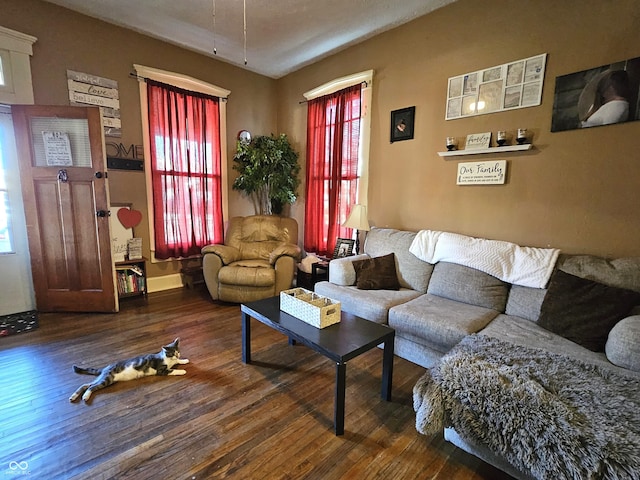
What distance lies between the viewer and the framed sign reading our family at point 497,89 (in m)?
2.29

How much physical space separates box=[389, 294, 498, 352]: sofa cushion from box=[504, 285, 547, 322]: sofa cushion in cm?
14

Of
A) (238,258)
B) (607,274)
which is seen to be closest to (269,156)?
(238,258)

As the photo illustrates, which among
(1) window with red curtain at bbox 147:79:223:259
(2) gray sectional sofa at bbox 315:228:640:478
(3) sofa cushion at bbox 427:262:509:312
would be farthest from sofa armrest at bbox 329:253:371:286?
(1) window with red curtain at bbox 147:79:223:259

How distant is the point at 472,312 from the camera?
7.00 feet

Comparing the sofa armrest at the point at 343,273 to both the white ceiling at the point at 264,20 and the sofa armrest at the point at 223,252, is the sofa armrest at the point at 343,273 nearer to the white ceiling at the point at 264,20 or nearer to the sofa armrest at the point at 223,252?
the sofa armrest at the point at 223,252

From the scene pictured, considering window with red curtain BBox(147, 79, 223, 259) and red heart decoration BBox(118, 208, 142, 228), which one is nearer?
red heart decoration BBox(118, 208, 142, 228)

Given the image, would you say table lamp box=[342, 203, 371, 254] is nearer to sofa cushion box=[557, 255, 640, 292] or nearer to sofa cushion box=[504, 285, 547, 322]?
sofa cushion box=[504, 285, 547, 322]

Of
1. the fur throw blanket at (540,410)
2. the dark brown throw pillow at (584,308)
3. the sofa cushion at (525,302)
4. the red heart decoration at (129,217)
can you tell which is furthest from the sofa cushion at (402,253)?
the red heart decoration at (129,217)

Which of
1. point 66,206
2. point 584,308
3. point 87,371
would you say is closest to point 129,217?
point 66,206

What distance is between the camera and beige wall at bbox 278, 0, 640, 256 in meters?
2.03

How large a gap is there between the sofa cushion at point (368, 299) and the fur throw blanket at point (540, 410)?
75 cm

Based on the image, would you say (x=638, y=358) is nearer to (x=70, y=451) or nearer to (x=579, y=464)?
(x=579, y=464)

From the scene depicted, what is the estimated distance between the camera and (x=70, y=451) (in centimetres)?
144

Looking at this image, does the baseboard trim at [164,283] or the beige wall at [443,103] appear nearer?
the beige wall at [443,103]
